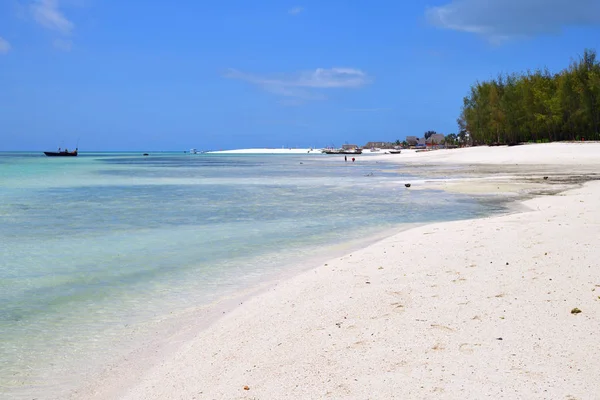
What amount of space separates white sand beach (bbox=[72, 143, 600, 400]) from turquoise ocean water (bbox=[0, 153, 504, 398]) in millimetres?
977

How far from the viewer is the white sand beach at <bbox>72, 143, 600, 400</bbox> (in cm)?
412

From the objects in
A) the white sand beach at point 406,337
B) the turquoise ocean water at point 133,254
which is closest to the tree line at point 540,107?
the turquoise ocean water at point 133,254

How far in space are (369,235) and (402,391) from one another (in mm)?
9330

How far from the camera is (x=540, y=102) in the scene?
252ft

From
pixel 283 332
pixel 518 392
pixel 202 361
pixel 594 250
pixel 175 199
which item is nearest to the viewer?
pixel 518 392

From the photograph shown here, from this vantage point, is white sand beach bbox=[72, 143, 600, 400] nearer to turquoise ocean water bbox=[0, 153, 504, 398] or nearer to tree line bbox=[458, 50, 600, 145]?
turquoise ocean water bbox=[0, 153, 504, 398]

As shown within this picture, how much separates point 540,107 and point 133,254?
7982 cm

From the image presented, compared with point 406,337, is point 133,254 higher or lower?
lower

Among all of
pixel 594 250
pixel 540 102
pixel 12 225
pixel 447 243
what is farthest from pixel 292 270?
pixel 540 102

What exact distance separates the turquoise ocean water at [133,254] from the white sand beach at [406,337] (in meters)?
0.98

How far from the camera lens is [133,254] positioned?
38.0 feet

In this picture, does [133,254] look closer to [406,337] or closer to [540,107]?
[406,337]

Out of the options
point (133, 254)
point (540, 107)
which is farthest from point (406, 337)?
point (540, 107)

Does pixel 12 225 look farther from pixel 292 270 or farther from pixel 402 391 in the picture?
pixel 402 391
